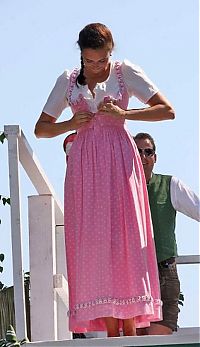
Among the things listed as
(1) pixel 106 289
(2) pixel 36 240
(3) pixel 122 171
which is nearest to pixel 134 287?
(1) pixel 106 289

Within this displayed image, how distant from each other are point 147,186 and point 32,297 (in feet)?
2.44

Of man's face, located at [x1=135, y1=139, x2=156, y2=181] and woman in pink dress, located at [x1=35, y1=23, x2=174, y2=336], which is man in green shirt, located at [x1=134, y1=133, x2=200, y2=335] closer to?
man's face, located at [x1=135, y1=139, x2=156, y2=181]

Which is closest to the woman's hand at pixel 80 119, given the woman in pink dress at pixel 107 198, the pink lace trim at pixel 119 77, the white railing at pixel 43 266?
the woman in pink dress at pixel 107 198

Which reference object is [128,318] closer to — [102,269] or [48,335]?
[102,269]

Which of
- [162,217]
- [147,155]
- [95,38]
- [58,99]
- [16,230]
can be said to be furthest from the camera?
[147,155]

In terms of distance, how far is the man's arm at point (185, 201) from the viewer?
249 inches

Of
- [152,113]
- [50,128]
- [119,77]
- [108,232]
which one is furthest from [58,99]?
[108,232]

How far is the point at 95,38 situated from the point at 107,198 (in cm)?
67

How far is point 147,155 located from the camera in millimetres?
6363

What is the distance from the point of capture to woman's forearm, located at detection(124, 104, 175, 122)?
5.72 meters

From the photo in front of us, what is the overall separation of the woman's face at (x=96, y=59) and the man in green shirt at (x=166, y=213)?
0.70 meters

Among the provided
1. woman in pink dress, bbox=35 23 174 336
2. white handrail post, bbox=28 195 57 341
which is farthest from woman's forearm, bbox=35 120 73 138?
white handrail post, bbox=28 195 57 341

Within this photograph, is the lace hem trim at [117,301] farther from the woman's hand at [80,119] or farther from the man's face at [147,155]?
the man's face at [147,155]

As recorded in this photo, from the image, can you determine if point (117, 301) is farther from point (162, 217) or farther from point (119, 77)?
point (119, 77)
